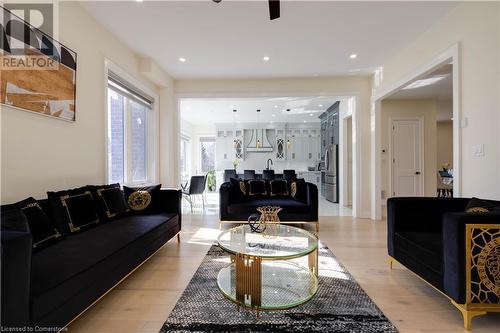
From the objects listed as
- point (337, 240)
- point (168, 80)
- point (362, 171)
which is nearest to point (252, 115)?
point (168, 80)

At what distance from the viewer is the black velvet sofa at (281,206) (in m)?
4.09

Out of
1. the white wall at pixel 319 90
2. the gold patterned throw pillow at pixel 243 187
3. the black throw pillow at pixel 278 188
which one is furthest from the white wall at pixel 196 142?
the black throw pillow at pixel 278 188

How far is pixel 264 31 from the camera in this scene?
3.34 meters

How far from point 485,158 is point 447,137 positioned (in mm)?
7823

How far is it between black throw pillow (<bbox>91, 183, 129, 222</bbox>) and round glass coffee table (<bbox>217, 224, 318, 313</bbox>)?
134 centimetres

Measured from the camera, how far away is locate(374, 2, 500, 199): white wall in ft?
7.52

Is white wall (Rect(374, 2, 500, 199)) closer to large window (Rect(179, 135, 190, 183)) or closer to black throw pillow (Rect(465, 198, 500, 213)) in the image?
black throw pillow (Rect(465, 198, 500, 213))

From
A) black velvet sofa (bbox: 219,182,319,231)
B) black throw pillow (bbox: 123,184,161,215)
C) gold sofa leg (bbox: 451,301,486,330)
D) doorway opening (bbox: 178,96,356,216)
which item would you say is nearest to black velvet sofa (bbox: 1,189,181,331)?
black throw pillow (bbox: 123,184,161,215)

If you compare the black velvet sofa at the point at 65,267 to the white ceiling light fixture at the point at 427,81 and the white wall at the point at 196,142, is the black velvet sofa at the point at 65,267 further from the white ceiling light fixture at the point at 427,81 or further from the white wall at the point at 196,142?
the white wall at the point at 196,142

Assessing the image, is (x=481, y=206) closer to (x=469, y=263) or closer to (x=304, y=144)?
(x=469, y=263)

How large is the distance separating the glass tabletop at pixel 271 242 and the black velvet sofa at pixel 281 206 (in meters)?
1.40

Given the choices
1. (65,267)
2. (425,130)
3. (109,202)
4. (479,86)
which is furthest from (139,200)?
(425,130)

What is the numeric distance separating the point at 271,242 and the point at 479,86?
99.9 inches

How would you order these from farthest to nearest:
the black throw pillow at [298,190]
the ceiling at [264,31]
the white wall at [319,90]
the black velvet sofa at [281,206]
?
the white wall at [319,90]
the black throw pillow at [298,190]
the black velvet sofa at [281,206]
the ceiling at [264,31]
